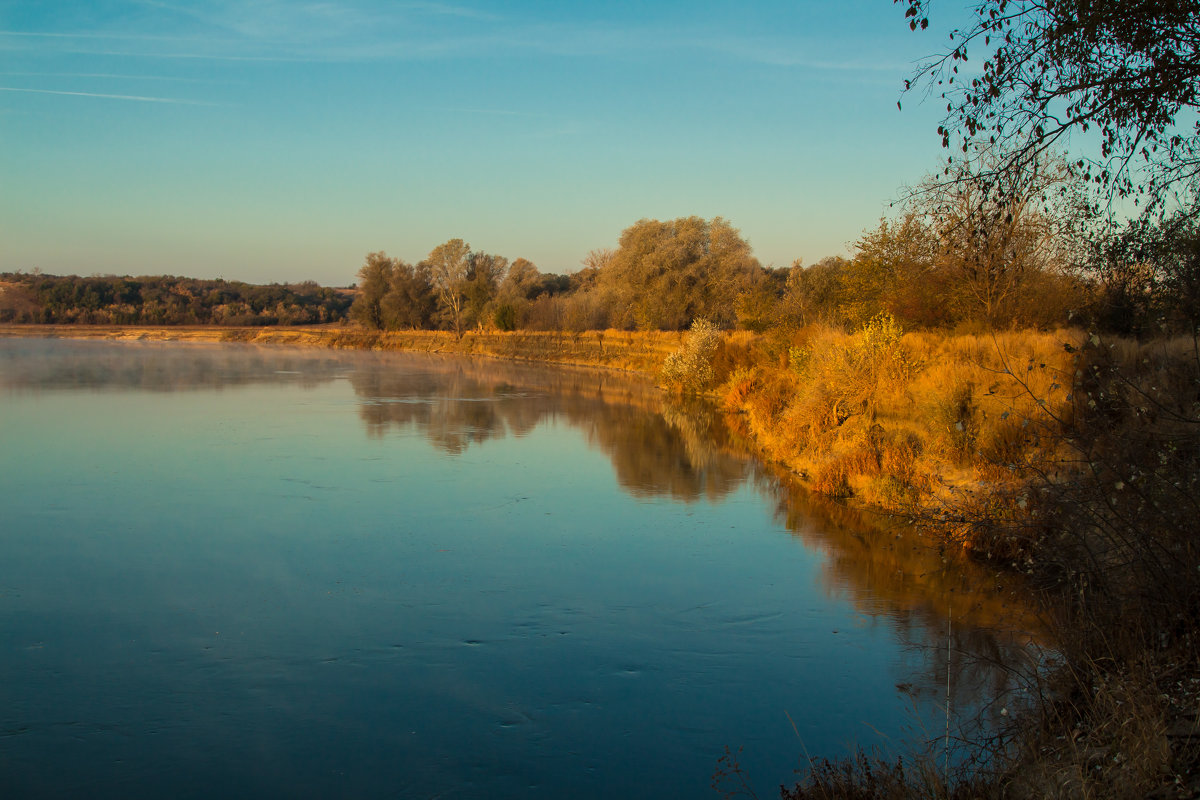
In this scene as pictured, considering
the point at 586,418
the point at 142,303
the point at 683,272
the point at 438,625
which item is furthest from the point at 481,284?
the point at 438,625

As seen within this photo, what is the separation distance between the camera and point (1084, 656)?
4.91m

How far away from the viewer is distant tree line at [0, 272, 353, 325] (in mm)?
69125

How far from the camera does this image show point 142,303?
72750 mm

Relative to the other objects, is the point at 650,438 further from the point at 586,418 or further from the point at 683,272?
the point at 683,272

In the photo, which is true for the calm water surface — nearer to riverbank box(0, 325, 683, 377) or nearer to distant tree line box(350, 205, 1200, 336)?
distant tree line box(350, 205, 1200, 336)

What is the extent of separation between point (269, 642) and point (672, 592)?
3907 millimetres

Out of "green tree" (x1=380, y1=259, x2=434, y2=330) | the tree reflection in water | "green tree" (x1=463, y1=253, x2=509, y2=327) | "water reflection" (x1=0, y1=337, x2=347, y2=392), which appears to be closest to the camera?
the tree reflection in water

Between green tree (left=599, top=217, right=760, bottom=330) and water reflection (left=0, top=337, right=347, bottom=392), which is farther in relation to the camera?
green tree (left=599, top=217, right=760, bottom=330)

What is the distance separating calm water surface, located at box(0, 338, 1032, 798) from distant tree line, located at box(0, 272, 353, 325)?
59588mm

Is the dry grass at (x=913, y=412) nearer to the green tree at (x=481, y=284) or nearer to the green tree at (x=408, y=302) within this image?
the green tree at (x=481, y=284)

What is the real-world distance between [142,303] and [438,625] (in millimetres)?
75039

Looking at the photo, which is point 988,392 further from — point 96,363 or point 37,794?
point 96,363

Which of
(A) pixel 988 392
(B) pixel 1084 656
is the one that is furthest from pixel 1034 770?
(A) pixel 988 392

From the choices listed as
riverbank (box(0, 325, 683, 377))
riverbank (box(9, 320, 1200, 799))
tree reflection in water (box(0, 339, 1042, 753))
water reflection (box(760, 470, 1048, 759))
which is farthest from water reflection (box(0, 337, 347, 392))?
water reflection (box(760, 470, 1048, 759))
